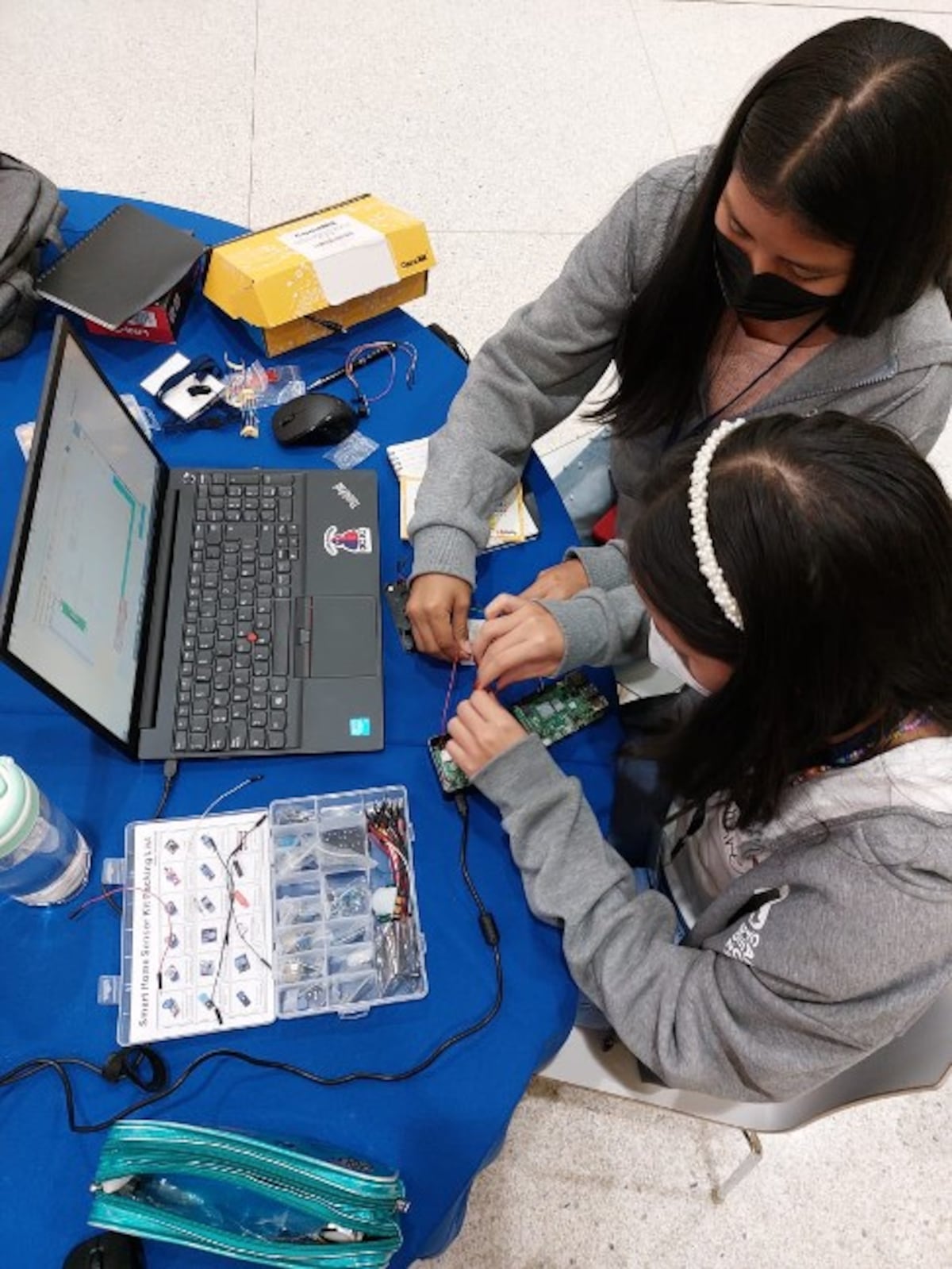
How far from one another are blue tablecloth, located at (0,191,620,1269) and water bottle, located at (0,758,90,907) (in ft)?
0.08

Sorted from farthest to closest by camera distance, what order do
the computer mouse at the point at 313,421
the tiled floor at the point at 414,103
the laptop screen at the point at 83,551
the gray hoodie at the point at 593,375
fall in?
the tiled floor at the point at 414,103 < the computer mouse at the point at 313,421 < the gray hoodie at the point at 593,375 < the laptop screen at the point at 83,551

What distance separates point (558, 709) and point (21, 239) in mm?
922

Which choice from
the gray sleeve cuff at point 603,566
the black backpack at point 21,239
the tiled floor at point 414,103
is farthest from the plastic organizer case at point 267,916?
the tiled floor at point 414,103

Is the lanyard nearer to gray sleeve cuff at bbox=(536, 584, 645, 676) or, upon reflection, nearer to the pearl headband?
gray sleeve cuff at bbox=(536, 584, 645, 676)

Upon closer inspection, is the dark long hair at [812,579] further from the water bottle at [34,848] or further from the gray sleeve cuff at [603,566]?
the water bottle at [34,848]

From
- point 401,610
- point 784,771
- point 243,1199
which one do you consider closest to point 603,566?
point 401,610

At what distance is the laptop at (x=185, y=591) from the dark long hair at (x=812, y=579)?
387mm

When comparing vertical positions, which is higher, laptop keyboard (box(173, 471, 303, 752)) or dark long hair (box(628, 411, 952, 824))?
dark long hair (box(628, 411, 952, 824))

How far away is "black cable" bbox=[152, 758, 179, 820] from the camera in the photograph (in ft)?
2.80

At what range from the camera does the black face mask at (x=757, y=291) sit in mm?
902

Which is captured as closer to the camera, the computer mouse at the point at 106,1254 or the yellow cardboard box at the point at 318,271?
the computer mouse at the point at 106,1254

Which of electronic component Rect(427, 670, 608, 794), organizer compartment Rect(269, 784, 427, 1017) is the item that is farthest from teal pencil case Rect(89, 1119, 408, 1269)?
electronic component Rect(427, 670, 608, 794)

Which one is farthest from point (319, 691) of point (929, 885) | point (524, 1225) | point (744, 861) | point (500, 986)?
point (524, 1225)

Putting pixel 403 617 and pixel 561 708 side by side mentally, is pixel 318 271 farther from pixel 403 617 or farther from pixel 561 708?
pixel 561 708
